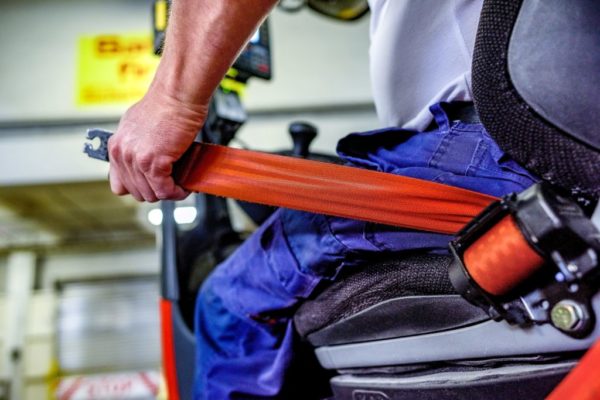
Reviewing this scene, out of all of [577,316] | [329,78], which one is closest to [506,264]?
[577,316]

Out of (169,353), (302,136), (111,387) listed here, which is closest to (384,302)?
(302,136)

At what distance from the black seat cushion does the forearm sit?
0.93 feet

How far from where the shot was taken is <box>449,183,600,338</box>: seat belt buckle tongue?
420 millimetres

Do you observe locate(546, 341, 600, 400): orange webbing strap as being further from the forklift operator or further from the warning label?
the warning label

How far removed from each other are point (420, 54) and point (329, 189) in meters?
0.23

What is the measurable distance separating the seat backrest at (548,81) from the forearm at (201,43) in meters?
0.21

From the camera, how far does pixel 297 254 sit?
71cm

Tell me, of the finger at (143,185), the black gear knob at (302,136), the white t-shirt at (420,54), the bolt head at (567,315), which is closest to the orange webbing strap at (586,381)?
the bolt head at (567,315)

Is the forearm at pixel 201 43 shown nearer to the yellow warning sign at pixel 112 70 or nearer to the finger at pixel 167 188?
the finger at pixel 167 188

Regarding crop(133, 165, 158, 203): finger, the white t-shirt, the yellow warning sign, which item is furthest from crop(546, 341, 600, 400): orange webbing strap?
the yellow warning sign

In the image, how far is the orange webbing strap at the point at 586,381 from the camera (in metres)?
0.37

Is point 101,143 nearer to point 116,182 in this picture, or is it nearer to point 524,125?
point 116,182

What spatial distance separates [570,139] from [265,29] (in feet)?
3.62

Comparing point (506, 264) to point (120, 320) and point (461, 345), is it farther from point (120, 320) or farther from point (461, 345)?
point (120, 320)
